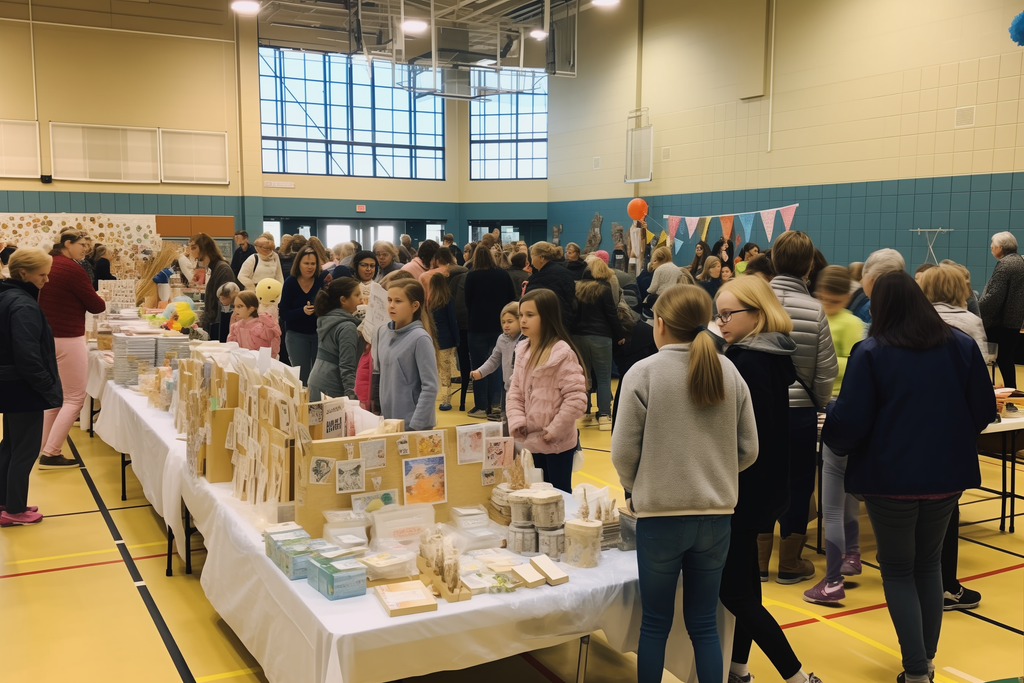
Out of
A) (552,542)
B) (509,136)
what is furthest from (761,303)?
(509,136)

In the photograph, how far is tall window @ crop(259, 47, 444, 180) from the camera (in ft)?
56.8

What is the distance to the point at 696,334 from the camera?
2.30 metres

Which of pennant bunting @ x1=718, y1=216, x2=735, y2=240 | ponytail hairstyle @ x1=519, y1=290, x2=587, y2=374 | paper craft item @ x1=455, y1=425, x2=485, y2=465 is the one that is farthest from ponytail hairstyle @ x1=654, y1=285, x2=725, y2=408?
pennant bunting @ x1=718, y1=216, x2=735, y2=240

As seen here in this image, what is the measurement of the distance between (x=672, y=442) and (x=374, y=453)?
1.00 meters

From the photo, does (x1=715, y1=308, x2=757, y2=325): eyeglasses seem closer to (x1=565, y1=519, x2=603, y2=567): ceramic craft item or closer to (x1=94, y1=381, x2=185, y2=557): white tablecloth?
(x1=565, y1=519, x2=603, y2=567): ceramic craft item

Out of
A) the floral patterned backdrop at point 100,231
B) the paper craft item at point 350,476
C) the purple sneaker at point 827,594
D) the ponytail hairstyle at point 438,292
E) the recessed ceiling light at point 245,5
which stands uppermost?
the recessed ceiling light at point 245,5

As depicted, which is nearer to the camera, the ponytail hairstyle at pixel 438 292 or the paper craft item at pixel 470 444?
the paper craft item at pixel 470 444

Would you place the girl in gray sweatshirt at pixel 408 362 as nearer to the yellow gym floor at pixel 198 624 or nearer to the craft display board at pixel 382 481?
the craft display board at pixel 382 481

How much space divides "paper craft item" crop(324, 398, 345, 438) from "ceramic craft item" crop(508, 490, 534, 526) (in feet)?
2.48

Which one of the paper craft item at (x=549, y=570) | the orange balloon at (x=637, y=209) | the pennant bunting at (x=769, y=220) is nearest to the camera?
the paper craft item at (x=549, y=570)

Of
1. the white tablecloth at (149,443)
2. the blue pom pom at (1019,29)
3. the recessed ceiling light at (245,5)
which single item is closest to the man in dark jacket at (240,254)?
the recessed ceiling light at (245,5)

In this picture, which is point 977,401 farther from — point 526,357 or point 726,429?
point 526,357

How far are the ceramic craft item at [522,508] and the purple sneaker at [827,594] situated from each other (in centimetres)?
171

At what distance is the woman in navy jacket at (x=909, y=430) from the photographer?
2635 mm
